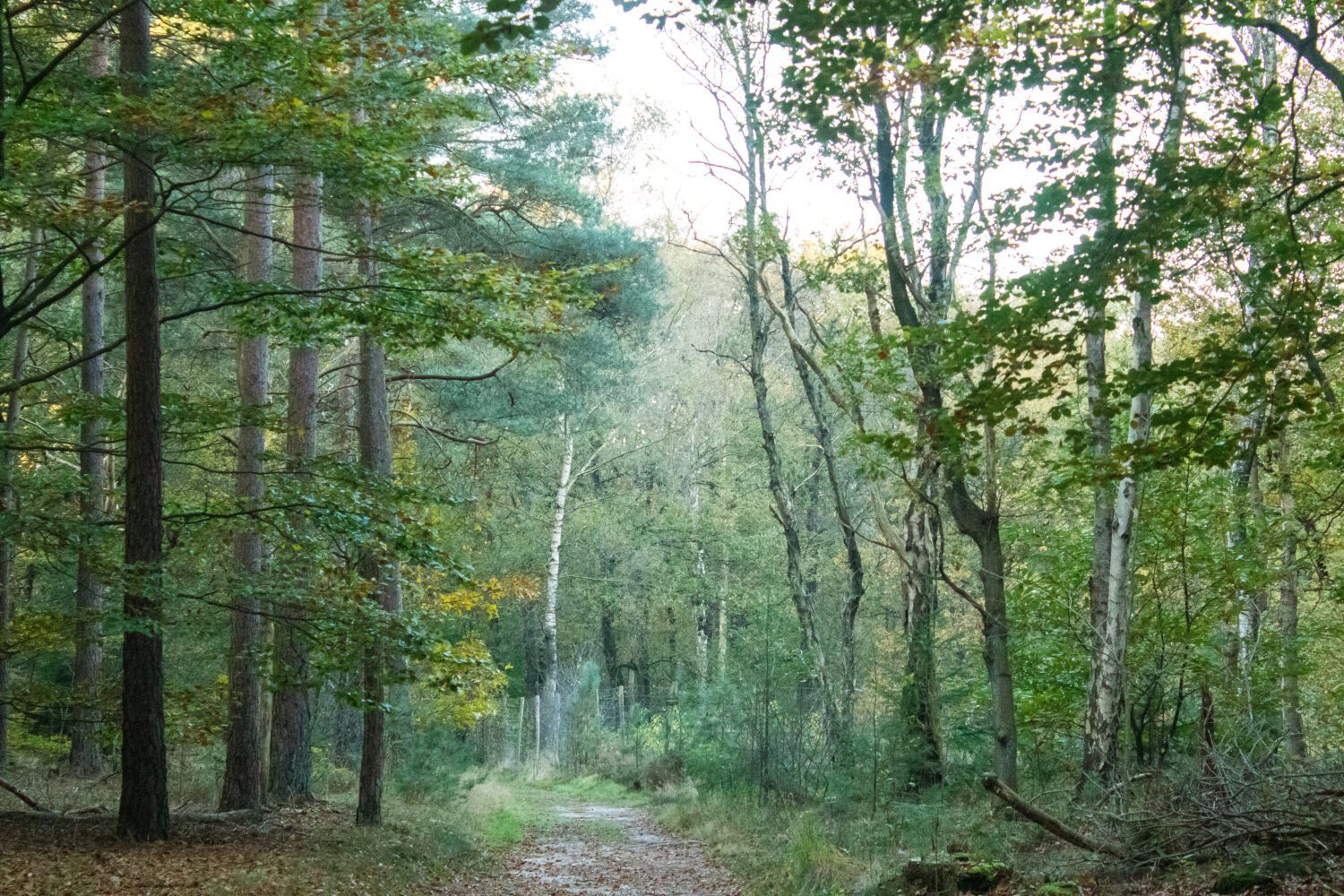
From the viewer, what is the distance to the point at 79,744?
1416 cm

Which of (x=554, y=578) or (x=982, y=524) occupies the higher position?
(x=982, y=524)

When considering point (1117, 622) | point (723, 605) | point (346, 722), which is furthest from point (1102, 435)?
point (723, 605)

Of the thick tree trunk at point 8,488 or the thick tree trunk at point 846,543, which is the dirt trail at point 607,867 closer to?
the thick tree trunk at point 846,543

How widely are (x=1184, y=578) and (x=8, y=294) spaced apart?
15.3 meters

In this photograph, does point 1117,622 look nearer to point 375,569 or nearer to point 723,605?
point 375,569

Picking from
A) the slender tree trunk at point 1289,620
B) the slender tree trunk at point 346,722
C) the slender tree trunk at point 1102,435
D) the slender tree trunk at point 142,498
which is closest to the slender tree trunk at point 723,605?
Result: the slender tree trunk at point 346,722

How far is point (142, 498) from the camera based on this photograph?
8.11m

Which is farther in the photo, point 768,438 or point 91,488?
point 768,438

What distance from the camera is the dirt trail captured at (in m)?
9.85

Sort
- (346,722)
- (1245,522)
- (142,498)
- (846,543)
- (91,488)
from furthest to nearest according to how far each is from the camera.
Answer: (346,722), (846,543), (1245,522), (91,488), (142,498)

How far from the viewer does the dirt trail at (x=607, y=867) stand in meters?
9.85

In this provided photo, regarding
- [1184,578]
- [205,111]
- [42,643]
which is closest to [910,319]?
[1184,578]

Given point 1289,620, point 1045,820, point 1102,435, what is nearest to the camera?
point 1045,820

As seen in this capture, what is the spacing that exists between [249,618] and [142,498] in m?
3.11
